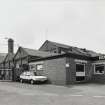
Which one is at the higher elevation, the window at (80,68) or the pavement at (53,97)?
the window at (80,68)

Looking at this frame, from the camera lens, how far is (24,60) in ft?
94.6

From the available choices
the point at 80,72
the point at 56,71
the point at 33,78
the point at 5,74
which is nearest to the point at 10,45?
the point at 5,74

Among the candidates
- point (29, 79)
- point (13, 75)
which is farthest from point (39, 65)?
point (13, 75)

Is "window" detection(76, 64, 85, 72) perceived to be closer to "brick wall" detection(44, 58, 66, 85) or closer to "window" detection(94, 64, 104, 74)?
"window" detection(94, 64, 104, 74)

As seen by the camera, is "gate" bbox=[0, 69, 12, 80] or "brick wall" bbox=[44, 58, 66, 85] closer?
"brick wall" bbox=[44, 58, 66, 85]

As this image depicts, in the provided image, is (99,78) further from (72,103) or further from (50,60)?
(72,103)

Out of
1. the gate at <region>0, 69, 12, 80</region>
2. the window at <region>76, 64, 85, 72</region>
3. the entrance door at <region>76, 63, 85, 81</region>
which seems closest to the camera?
the entrance door at <region>76, 63, 85, 81</region>

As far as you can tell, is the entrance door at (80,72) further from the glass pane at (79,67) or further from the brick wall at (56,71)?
the brick wall at (56,71)

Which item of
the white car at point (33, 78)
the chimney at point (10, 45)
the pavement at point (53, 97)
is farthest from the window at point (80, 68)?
the chimney at point (10, 45)

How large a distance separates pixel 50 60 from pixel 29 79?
3809mm

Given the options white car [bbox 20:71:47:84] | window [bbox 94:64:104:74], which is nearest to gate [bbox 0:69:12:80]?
white car [bbox 20:71:47:84]

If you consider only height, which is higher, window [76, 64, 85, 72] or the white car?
window [76, 64, 85, 72]

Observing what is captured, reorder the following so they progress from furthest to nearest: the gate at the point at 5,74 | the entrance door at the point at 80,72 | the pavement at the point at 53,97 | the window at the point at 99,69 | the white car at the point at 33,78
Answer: the gate at the point at 5,74
the window at the point at 99,69
the entrance door at the point at 80,72
the white car at the point at 33,78
the pavement at the point at 53,97

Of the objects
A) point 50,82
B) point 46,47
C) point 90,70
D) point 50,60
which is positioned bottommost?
point 50,82
